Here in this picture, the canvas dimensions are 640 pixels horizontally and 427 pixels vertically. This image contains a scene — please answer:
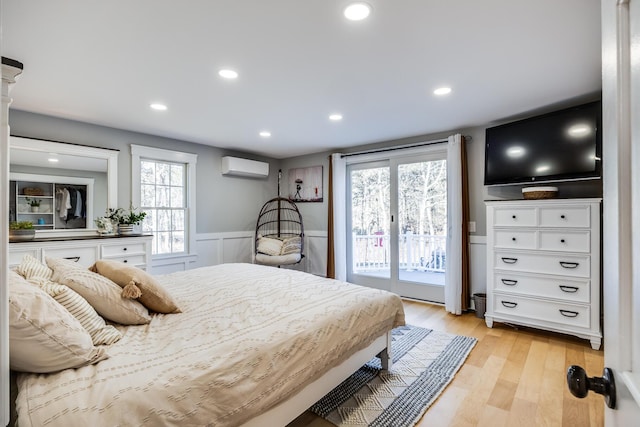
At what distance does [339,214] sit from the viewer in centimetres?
496

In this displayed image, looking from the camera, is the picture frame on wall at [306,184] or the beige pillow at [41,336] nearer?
the beige pillow at [41,336]

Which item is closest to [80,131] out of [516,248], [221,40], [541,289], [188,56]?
[188,56]

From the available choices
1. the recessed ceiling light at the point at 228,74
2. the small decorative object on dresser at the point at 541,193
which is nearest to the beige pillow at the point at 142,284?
the recessed ceiling light at the point at 228,74

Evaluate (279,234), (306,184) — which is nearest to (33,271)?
(279,234)

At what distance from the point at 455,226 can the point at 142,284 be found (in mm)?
3430

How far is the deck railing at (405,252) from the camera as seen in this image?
14.4 feet

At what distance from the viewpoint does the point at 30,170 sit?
10.8 feet

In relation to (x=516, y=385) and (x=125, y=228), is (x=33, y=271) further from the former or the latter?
(x=516, y=385)

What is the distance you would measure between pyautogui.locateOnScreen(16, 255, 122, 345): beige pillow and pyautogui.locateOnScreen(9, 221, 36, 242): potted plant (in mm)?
1929

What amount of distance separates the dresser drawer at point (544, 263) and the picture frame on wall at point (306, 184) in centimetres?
291

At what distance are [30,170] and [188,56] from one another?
250 centimetres

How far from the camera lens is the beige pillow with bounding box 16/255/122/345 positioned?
4.45 feet

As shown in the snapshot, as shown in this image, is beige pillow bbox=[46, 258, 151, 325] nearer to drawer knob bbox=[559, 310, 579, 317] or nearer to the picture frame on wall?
drawer knob bbox=[559, 310, 579, 317]

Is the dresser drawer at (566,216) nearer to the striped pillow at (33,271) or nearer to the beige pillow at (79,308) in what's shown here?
the beige pillow at (79,308)
